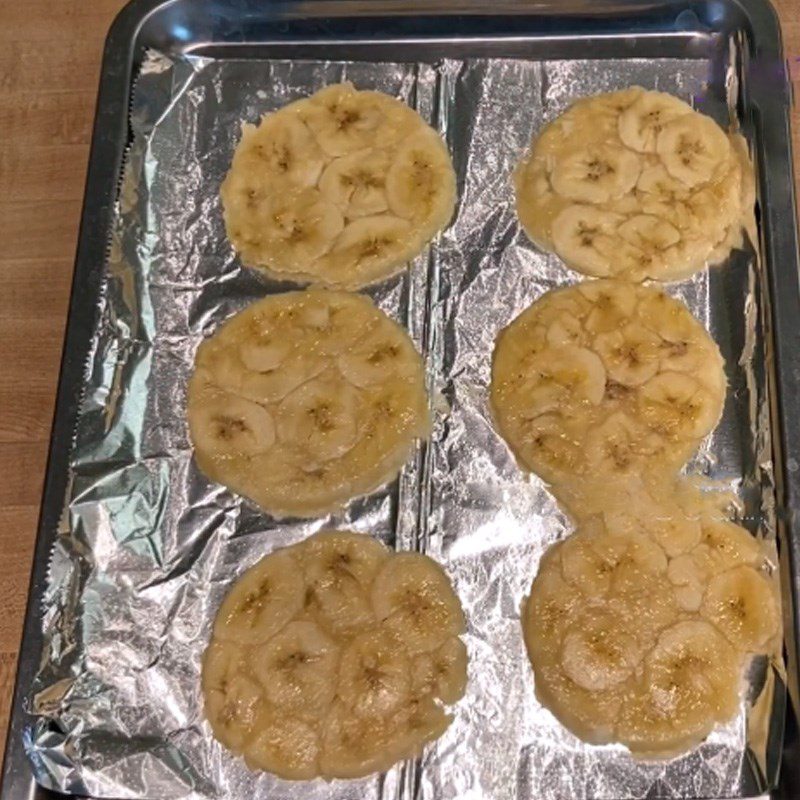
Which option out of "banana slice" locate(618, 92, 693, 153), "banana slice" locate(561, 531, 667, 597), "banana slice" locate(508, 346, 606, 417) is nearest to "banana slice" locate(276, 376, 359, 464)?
"banana slice" locate(508, 346, 606, 417)

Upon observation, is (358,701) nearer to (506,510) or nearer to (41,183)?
(506,510)

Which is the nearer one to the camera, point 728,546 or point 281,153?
point 728,546

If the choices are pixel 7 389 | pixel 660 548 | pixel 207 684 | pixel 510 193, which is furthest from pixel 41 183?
pixel 660 548

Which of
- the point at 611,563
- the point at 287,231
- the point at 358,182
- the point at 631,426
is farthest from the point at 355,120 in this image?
the point at 611,563

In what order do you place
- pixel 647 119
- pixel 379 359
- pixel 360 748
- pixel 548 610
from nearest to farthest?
1. pixel 360 748
2. pixel 548 610
3. pixel 379 359
4. pixel 647 119

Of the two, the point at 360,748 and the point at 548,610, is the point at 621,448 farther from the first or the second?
the point at 360,748

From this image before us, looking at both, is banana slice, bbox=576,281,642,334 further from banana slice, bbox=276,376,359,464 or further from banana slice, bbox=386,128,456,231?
banana slice, bbox=276,376,359,464
